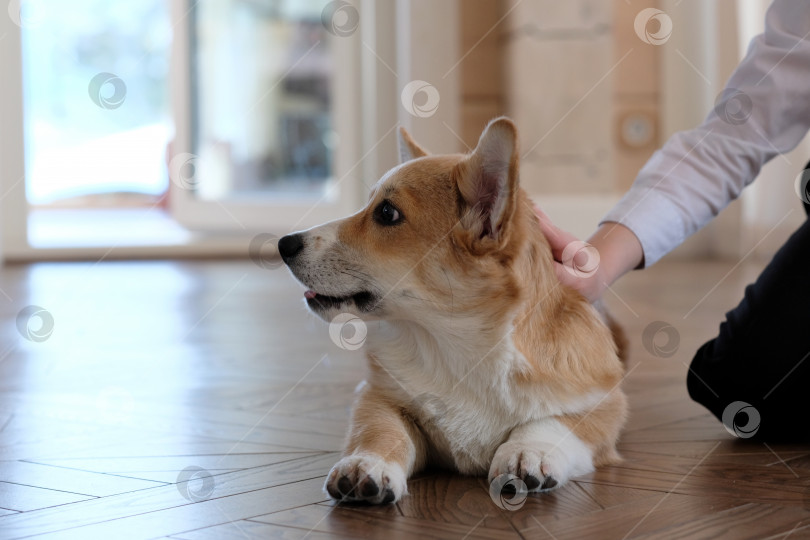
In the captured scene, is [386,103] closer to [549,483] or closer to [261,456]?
[261,456]

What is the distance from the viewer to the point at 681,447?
1.69 m

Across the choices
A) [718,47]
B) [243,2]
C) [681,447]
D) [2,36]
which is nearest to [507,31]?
[718,47]

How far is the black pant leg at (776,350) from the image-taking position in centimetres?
173

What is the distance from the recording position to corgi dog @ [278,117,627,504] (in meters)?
1.49

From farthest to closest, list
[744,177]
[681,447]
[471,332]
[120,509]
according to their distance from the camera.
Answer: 1. [744,177]
2. [681,447]
3. [471,332]
4. [120,509]

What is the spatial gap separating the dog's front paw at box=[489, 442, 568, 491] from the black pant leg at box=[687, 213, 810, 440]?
521 mm

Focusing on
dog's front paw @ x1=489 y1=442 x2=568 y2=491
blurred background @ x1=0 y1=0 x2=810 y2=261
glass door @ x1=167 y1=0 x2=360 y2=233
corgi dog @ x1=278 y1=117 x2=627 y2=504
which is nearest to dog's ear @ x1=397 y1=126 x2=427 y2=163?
corgi dog @ x1=278 y1=117 x2=627 y2=504

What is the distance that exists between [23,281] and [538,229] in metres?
3.73

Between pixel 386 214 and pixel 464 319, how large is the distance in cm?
22

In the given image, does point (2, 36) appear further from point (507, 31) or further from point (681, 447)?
point (681, 447)

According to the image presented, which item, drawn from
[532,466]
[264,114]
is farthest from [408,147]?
[264,114]

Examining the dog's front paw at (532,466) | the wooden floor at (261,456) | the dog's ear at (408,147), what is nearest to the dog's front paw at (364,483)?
the wooden floor at (261,456)

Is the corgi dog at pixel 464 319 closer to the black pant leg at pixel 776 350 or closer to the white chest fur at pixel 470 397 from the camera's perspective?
the white chest fur at pixel 470 397

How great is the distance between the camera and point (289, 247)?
1519 millimetres
